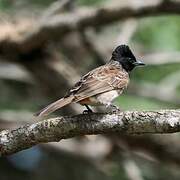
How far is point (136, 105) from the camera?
819cm

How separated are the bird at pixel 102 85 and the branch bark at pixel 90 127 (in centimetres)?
13

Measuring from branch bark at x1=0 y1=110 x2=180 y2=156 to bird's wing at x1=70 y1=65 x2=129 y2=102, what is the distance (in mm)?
270

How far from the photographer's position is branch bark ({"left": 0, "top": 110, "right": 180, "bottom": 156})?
382 centimetres

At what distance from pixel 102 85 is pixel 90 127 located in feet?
1.90

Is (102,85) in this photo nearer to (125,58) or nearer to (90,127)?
(125,58)

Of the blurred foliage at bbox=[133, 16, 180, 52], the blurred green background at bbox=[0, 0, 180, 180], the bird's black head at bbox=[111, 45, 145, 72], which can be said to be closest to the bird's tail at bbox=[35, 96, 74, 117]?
the bird's black head at bbox=[111, 45, 145, 72]

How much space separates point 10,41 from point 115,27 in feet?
6.66

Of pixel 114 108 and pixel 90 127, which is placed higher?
pixel 114 108

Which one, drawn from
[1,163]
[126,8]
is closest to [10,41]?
[126,8]

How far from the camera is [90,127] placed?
155 inches

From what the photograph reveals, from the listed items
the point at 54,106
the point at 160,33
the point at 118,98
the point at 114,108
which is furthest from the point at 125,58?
the point at 160,33

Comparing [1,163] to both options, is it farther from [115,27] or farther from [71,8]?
[71,8]

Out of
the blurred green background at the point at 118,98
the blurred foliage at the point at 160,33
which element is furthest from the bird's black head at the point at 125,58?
the blurred foliage at the point at 160,33

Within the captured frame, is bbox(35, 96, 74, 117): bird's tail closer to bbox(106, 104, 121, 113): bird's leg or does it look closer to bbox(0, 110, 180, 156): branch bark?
bbox(0, 110, 180, 156): branch bark
